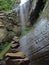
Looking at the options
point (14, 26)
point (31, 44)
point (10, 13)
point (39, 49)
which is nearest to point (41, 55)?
point (39, 49)

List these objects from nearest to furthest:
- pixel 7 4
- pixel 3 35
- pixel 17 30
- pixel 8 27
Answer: pixel 3 35 < pixel 17 30 < pixel 8 27 < pixel 7 4

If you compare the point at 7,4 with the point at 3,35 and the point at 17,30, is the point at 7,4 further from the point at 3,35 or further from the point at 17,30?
the point at 3,35

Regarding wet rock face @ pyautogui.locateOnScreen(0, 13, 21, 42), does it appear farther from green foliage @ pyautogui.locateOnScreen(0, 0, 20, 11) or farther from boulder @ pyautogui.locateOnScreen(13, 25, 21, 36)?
green foliage @ pyautogui.locateOnScreen(0, 0, 20, 11)

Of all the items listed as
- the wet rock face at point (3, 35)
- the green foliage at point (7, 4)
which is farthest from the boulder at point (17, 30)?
the green foliage at point (7, 4)

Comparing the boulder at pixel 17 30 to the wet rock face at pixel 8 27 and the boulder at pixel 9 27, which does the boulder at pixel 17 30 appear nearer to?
the wet rock face at pixel 8 27

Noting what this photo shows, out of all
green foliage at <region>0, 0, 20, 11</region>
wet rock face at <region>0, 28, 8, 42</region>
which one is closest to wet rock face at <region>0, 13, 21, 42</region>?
wet rock face at <region>0, 28, 8, 42</region>

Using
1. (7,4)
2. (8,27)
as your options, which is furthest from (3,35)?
(7,4)

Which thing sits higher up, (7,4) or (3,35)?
(7,4)

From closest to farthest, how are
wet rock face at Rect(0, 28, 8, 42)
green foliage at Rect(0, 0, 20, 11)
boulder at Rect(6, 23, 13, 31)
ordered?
wet rock face at Rect(0, 28, 8, 42), boulder at Rect(6, 23, 13, 31), green foliage at Rect(0, 0, 20, 11)

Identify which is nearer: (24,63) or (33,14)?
(24,63)

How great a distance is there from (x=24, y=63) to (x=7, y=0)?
36.8ft

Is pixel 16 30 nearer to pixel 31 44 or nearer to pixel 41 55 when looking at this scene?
pixel 31 44

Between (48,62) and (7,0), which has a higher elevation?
(7,0)

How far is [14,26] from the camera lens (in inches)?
515
